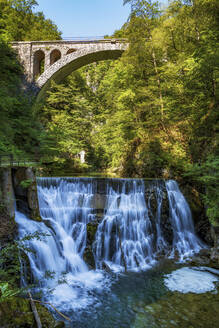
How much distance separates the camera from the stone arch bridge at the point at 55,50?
20.1 meters

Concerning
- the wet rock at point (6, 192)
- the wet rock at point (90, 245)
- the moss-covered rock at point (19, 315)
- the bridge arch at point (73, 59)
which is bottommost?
the wet rock at point (90, 245)

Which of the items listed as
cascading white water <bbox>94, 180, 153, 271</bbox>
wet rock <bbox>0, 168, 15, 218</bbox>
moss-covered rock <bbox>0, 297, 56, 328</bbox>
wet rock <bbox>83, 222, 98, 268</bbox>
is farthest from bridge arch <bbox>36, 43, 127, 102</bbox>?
moss-covered rock <bbox>0, 297, 56, 328</bbox>

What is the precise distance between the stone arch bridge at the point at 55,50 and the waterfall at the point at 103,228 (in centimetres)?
1589

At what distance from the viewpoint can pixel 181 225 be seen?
812 cm

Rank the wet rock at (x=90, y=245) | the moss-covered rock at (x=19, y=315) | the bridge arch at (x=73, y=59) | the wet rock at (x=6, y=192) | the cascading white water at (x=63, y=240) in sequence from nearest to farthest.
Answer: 1. the moss-covered rock at (x=19, y=315)
2. the cascading white water at (x=63, y=240)
3. the wet rock at (x=6, y=192)
4. the wet rock at (x=90, y=245)
5. the bridge arch at (x=73, y=59)

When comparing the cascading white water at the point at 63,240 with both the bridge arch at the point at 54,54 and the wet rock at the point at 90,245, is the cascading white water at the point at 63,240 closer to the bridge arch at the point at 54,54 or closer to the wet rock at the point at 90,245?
the wet rock at the point at 90,245

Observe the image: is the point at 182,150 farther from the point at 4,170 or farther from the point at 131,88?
the point at 4,170

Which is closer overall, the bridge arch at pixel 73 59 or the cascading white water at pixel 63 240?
the cascading white water at pixel 63 240

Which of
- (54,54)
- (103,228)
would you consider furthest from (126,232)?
(54,54)

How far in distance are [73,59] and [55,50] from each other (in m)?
2.85

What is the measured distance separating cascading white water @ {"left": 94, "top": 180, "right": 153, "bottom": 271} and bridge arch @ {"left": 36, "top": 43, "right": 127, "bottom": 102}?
1578cm

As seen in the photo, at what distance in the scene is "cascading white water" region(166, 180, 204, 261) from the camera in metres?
7.33

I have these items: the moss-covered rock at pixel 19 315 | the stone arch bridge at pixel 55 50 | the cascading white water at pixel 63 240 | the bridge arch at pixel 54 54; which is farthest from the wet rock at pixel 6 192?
the bridge arch at pixel 54 54

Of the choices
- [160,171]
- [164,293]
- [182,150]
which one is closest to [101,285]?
[164,293]
